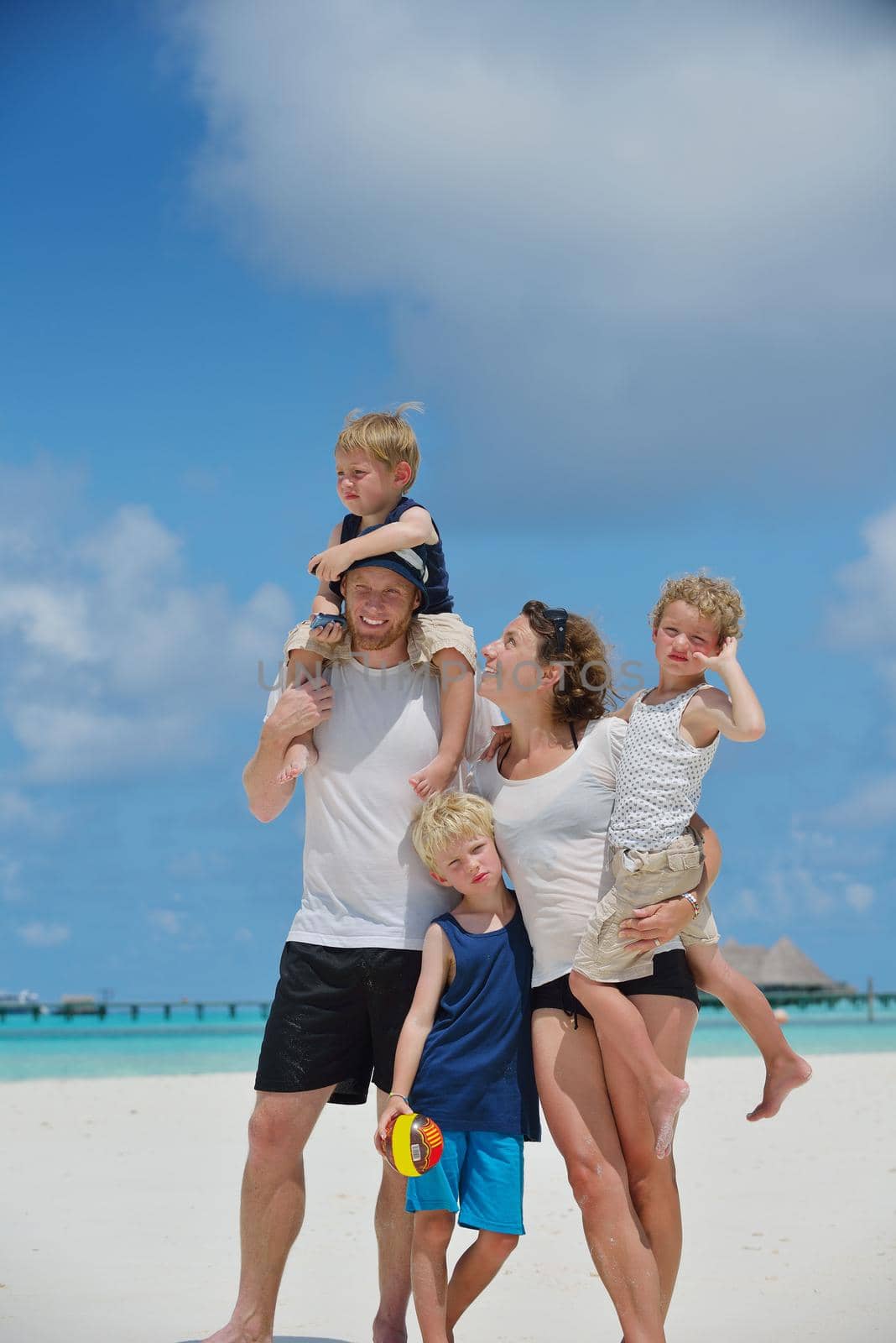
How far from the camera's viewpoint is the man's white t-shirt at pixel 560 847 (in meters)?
4.05

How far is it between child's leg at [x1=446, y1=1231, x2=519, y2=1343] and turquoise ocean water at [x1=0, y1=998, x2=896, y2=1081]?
18.8 metres

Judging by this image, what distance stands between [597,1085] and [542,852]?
694 mm

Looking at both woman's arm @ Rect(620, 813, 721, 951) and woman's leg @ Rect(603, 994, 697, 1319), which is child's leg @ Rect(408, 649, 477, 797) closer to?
woman's arm @ Rect(620, 813, 721, 951)

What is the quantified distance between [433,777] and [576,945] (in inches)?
28.3

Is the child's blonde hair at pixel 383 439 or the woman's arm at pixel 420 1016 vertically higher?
the child's blonde hair at pixel 383 439

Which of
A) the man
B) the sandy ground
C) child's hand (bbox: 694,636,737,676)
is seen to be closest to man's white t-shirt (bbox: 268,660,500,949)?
the man

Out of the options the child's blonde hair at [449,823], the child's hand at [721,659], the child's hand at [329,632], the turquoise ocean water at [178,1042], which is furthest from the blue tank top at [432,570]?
the turquoise ocean water at [178,1042]

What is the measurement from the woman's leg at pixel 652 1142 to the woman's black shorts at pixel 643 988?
0.08 feet

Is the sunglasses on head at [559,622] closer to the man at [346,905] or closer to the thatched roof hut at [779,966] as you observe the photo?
the man at [346,905]

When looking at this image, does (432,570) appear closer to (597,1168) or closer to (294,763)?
(294,763)

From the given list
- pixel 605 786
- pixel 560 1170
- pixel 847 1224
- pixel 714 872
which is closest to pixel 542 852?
pixel 605 786

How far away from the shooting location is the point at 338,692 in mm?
4629

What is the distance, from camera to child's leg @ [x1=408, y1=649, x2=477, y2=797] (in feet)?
14.3

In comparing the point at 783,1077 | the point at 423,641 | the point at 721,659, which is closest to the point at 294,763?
the point at 423,641
